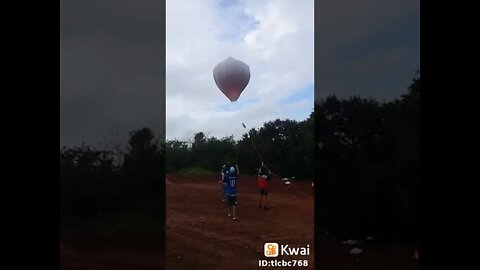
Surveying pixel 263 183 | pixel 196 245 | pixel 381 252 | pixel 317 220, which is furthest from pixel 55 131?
pixel 381 252

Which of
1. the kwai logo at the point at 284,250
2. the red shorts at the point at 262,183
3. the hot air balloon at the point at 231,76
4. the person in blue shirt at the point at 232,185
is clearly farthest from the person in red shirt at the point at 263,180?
the hot air balloon at the point at 231,76

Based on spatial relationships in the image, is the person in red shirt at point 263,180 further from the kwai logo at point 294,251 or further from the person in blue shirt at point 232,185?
the kwai logo at point 294,251

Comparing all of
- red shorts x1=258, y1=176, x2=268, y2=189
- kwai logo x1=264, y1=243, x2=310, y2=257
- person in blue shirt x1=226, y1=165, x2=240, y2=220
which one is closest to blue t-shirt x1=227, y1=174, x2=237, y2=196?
person in blue shirt x1=226, y1=165, x2=240, y2=220

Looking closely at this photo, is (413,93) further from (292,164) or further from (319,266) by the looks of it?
(319,266)

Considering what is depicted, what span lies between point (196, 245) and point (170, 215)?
36 centimetres

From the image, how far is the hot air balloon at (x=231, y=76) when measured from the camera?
3830 millimetres

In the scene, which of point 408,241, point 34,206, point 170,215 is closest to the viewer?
point 34,206

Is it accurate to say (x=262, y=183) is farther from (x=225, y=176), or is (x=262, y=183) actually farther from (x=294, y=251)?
(x=294, y=251)

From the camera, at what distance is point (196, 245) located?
3.90 metres

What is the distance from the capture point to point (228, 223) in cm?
405

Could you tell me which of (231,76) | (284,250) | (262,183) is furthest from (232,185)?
(231,76)

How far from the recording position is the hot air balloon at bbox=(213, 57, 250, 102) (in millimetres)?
3830

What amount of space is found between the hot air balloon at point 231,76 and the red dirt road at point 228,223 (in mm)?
809

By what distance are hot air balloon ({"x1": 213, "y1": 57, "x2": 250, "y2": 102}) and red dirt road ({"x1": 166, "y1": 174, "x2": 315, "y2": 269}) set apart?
0.81 metres
